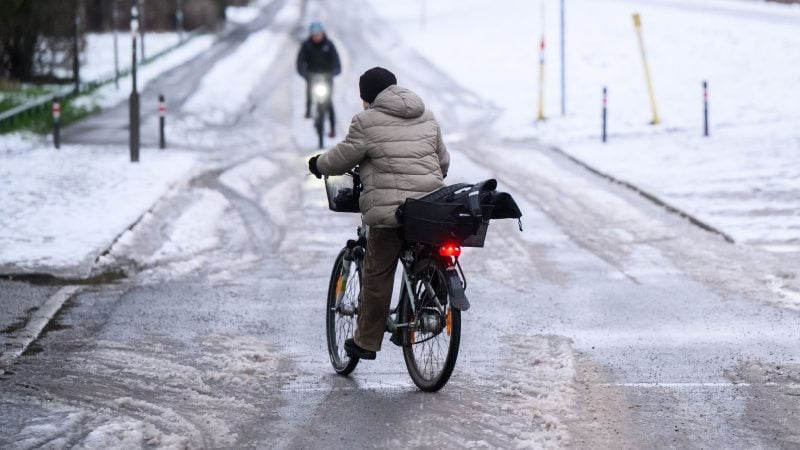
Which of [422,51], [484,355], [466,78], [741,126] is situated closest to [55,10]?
[466,78]

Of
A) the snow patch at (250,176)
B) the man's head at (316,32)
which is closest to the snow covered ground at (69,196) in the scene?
the snow patch at (250,176)

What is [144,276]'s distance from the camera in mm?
11539

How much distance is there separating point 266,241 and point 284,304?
3.32 meters

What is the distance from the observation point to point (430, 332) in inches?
280

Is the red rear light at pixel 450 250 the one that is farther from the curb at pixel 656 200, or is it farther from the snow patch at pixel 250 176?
the snow patch at pixel 250 176

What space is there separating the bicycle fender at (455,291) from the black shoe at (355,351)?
0.89 meters

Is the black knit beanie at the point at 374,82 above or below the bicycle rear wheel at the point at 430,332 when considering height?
above

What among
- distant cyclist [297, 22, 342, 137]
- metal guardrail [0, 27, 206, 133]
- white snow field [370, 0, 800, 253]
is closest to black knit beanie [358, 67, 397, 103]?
white snow field [370, 0, 800, 253]

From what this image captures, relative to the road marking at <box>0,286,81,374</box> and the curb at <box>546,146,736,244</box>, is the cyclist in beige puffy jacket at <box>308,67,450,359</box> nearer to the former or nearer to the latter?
the road marking at <box>0,286,81,374</box>

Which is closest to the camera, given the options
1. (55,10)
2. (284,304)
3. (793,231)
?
(284,304)

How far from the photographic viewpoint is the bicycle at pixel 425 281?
267 inches

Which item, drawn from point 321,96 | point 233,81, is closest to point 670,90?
point 321,96

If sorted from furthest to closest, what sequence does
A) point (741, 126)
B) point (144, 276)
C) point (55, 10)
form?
point (55, 10), point (741, 126), point (144, 276)

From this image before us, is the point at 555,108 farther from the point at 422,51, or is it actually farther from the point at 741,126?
the point at 422,51
